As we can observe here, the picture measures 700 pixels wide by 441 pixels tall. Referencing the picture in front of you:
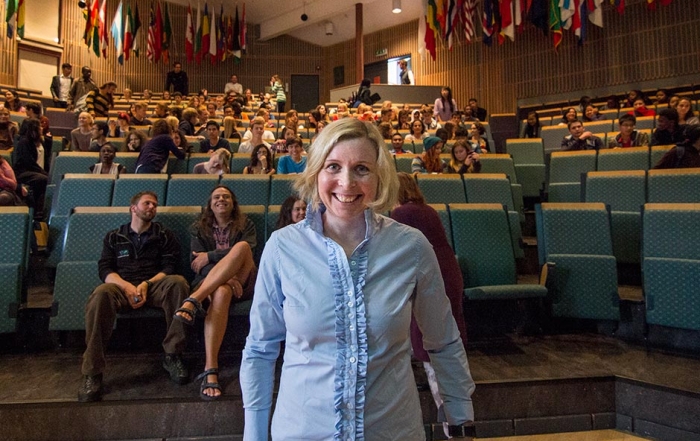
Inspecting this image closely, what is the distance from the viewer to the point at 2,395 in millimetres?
1811

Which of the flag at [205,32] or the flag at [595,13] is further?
the flag at [205,32]

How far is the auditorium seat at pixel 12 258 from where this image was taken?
2213 mm

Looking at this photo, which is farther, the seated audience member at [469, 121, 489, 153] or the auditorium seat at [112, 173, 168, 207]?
the seated audience member at [469, 121, 489, 153]

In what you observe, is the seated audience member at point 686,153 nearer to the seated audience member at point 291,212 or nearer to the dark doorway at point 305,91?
the seated audience member at point 291,212

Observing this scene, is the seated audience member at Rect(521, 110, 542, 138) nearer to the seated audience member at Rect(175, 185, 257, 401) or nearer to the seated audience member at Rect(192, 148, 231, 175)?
the seated audience member at Rect(192, 148, 231, 175)

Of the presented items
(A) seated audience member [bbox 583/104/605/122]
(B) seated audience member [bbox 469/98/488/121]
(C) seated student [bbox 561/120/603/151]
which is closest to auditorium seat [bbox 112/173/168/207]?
(C) seated student [bbox 561/120/603/151]

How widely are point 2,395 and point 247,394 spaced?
1515 millimetres

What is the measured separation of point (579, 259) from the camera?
2.55m

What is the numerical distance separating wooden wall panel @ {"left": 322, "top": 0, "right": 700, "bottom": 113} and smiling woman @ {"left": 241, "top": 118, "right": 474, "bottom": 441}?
364 inches

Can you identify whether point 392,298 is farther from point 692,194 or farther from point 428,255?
point 692,194

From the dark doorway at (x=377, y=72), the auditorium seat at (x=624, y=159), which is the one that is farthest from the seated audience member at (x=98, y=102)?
the dark doorway at (x=377, y=72)

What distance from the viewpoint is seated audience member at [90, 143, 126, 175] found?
3.63m

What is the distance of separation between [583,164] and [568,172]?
122 mm

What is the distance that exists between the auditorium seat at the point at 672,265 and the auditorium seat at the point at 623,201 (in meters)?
0.38
